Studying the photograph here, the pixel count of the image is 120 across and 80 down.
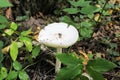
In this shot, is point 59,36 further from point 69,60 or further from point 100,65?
point 100,65

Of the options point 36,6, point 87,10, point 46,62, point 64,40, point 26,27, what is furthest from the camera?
point 36,6

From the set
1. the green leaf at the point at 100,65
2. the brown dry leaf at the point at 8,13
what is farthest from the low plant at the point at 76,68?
the brown dry leaf at the point at 8,13

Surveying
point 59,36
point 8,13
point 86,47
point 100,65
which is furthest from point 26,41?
point 8,13

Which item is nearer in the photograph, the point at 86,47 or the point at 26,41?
the point at 26,41

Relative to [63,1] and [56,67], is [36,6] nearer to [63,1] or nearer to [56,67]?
[63,1]

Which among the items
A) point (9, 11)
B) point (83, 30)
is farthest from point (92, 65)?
point (9, 11)

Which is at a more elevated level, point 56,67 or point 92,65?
point 92,65

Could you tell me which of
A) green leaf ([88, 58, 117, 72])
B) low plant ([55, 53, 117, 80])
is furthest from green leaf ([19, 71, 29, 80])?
green leaf ([88, 58, 117, 72])
